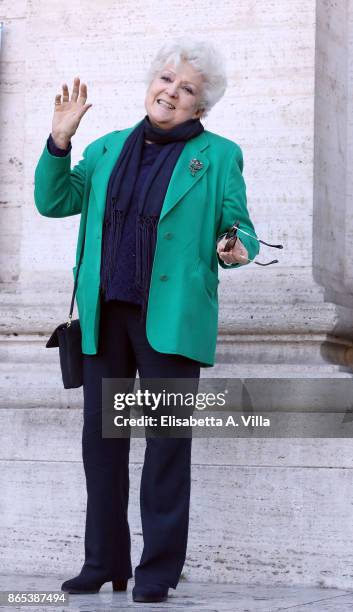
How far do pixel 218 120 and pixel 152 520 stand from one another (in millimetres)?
2103

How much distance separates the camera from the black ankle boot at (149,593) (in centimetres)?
401

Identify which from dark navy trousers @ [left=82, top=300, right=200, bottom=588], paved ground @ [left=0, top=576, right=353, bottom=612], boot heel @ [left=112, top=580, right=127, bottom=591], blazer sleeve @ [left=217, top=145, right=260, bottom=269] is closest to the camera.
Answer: paved ground @ [left=0, top=576, right=353, bottom=612]

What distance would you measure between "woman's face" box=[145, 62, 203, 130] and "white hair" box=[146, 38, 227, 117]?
0.07 feet

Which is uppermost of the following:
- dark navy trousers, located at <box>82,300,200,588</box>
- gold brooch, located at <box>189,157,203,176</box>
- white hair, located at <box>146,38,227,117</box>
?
white hair, located at <box>146,38,227,117</box>

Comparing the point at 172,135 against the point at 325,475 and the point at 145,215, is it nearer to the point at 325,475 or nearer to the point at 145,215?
the point at 145,215

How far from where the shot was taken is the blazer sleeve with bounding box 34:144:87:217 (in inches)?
164

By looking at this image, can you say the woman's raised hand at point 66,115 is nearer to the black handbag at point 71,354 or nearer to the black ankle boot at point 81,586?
the black handbag at point 71,354

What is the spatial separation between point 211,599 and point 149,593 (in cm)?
32

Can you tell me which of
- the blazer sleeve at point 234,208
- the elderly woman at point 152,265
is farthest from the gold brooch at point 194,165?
the blazer sleeve at point 234,208

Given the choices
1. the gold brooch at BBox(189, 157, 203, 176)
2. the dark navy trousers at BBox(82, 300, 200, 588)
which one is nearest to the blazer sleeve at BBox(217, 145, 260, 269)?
the gold brooch at BBox(189, 157, 203, 176)

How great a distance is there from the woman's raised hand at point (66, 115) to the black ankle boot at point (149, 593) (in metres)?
1.48

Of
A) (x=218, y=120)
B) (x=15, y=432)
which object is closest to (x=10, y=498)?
(x=15, y=432)

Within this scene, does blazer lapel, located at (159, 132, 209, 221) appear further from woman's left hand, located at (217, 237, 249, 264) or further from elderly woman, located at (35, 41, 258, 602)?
woman's left hand, located at (217, 237, 249, 264)

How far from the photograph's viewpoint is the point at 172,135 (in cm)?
424
